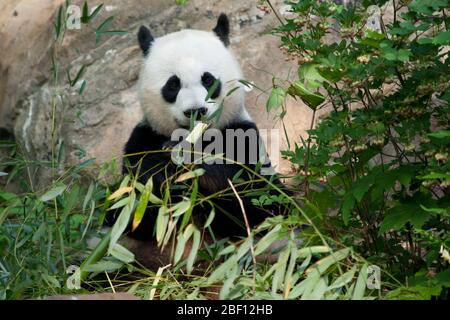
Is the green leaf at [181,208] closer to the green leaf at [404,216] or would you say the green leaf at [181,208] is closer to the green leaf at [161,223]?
the green leaf at [161,223]

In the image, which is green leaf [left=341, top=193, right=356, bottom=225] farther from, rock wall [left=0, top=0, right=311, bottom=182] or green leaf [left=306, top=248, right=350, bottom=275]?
rock wall [left=0, top=0, right=311, bottom=182]

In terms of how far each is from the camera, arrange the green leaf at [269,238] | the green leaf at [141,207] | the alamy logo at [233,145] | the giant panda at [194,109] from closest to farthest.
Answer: the green leaf at [269,238]
the green leaf at [141,207]
the giant panda at [194,109]
the alamy logo at [233,145]

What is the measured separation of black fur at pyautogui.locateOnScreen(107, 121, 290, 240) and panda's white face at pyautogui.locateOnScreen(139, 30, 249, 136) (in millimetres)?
103

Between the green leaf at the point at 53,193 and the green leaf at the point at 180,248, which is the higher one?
the green leaf at the point at 53,193

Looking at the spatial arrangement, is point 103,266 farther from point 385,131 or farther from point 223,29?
point 223,29

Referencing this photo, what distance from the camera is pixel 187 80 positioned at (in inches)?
193

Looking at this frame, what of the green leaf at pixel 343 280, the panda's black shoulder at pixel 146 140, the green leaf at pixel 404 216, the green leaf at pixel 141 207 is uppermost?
the panda's black shoulder at pixel 146 140

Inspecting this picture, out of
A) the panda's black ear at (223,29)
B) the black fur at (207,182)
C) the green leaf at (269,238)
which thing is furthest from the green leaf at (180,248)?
the panda's black ear at (223,29)

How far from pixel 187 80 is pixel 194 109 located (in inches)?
9.6

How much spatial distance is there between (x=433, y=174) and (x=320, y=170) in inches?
30.2

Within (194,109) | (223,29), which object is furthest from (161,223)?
(223,29)

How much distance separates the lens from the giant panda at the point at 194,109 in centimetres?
484

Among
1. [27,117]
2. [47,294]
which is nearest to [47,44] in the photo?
[27,117]
